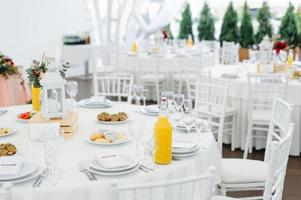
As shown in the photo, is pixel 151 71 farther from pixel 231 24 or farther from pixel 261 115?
pixel 231 24

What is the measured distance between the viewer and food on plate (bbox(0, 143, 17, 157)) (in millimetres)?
2158

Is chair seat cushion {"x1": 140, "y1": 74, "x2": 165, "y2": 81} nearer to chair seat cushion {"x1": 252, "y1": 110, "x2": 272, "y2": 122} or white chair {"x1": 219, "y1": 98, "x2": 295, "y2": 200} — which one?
chair seat cushion {"x1": 252, "y1": 110, "x2": 272, "y2": 122}

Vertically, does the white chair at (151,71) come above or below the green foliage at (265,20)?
below

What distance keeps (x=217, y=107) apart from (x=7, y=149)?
8.72 ft

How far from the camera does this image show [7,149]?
2.19 meters

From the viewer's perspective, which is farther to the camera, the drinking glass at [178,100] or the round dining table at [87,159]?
the drinking glass at [178,100]

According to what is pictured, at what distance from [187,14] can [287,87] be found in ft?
18.9

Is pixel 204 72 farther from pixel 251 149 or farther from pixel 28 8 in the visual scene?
pixel 28 8

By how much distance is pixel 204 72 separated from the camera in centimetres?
515

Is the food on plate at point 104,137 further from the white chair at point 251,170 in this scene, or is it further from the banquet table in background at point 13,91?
the banquet table in background at point 13,91

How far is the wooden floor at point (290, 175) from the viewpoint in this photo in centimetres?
358

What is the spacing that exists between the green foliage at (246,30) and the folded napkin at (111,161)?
7735mm

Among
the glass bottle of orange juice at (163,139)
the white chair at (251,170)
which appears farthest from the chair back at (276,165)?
the glass bottle of orange juice at (163,139)

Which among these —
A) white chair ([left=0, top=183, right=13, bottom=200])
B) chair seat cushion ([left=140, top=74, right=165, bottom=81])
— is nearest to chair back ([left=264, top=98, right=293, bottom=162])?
white chair ([left=0, top=183, right=13, bottom=200])
